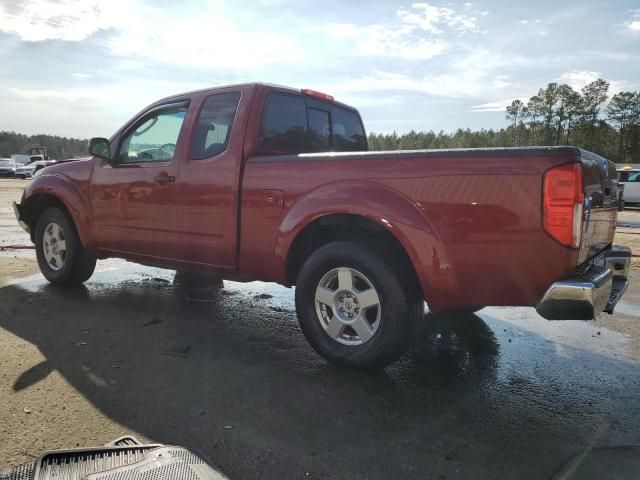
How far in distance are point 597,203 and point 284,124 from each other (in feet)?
8.18

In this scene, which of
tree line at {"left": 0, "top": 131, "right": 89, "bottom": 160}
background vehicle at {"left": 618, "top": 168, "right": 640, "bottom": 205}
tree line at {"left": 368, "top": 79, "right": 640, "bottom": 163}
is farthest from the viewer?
tree line at {"left": 0, "top": 131, "right": 89, "bottom": 160}

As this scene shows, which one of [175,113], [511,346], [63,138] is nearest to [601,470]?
[511,346]

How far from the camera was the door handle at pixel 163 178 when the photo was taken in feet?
14.2

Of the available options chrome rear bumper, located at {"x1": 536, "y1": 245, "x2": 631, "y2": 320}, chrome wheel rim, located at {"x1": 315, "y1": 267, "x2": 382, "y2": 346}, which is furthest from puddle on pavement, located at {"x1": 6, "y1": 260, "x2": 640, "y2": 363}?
chrome rear bumper, located at {"x1": 536, "y1": 245, "x2": 631, "y2": 320}

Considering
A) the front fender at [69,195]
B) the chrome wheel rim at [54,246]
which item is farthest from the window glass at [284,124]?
the chrome wheel rim at [54,246]

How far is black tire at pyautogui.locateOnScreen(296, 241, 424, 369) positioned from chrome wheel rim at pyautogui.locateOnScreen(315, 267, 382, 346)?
3 cm

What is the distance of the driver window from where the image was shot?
449 cm

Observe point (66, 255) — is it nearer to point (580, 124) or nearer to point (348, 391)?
point (348, 391)

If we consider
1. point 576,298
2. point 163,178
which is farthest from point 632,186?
point 163,178

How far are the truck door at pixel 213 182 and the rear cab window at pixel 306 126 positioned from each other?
0.75ft

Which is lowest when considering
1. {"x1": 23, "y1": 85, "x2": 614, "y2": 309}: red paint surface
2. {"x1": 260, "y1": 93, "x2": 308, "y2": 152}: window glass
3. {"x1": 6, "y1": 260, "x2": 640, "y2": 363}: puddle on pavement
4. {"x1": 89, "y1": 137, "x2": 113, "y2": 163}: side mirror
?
{"x1": 6, "y1": 260, "x2": 640, "y2": 363}: puddle on pavement

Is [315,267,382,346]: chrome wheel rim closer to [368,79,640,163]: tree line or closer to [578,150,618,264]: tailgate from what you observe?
[578,150,618,264]: tailgate

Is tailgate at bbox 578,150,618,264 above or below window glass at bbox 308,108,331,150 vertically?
below

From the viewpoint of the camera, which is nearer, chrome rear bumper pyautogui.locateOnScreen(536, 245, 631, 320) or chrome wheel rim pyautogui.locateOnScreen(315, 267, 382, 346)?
chrome rear bumper pyautogui.locateOnScreen(536, 245, 631, 320)
